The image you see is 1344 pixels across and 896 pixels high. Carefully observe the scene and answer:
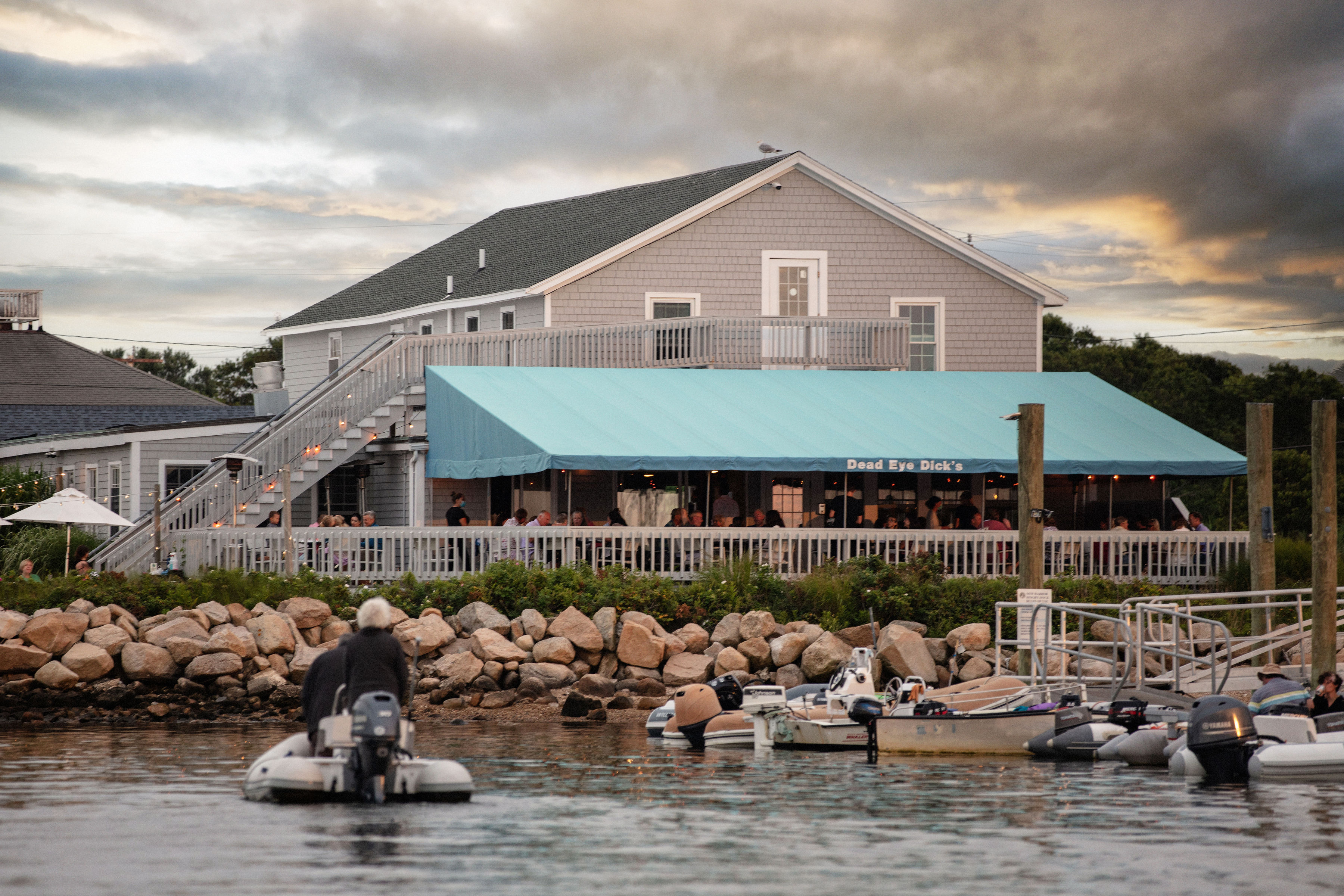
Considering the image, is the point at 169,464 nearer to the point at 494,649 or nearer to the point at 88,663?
the point at 88,663

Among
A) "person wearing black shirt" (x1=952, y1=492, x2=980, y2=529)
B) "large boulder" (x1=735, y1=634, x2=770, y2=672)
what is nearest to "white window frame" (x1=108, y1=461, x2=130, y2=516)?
"large boulder" (x1=735, y1=634, x2=770, y2=672)

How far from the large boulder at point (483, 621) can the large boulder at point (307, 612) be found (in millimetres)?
2090

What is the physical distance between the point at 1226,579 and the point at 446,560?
1286cm

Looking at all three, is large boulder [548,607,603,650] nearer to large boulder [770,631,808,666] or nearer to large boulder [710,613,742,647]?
large boulder [710,613,742,647]

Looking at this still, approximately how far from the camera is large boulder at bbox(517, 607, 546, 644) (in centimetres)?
2789

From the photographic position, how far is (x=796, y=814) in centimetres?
1570

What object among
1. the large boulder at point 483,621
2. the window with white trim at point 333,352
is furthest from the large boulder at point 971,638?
the window with white trim at point 333,352

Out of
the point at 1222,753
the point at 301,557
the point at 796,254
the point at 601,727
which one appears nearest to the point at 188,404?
the point at 796,254

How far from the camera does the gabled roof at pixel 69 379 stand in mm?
57125

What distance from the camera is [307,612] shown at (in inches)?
1098

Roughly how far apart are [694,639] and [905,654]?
325 centimetres

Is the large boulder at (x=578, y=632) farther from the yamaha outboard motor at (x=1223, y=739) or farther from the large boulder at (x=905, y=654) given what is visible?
the yamaha outboard motor at (x=1223, y=739)

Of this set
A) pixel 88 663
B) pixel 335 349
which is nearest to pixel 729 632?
pixel 88 663

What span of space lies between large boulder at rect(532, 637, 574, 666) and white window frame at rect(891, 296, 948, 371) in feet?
49.5
